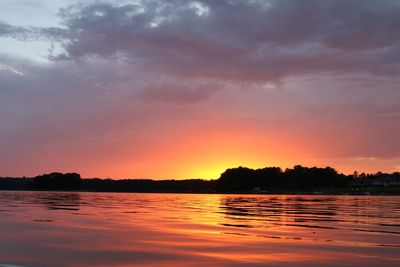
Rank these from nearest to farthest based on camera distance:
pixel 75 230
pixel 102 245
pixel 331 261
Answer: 1. pixel 331 261
2. pixel 102 245
3. pixel 75 230

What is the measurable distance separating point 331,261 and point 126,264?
6264mm

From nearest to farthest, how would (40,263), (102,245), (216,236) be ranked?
1. (40,263)
2. (102,245)
3. (216,236)

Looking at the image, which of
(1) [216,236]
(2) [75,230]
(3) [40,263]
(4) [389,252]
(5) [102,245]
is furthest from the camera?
(2) [75,230]

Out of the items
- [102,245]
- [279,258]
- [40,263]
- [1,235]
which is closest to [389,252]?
[279,258]

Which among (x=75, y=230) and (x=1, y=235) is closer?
(x=1, y=235)

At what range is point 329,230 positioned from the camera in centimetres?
2642

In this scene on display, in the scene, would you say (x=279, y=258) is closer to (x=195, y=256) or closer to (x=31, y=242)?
(x=195, y=256)

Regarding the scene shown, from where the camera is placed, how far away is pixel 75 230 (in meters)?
24.8

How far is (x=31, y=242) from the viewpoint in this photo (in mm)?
19516

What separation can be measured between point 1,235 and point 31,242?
3.10 metres

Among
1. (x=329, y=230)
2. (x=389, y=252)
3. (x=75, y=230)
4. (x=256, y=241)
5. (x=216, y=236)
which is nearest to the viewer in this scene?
(x=389, y=252)

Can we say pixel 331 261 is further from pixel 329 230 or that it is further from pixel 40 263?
pixel 329 230

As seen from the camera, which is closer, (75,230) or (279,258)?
(279,258)

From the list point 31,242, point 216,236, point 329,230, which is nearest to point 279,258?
point 216,236
